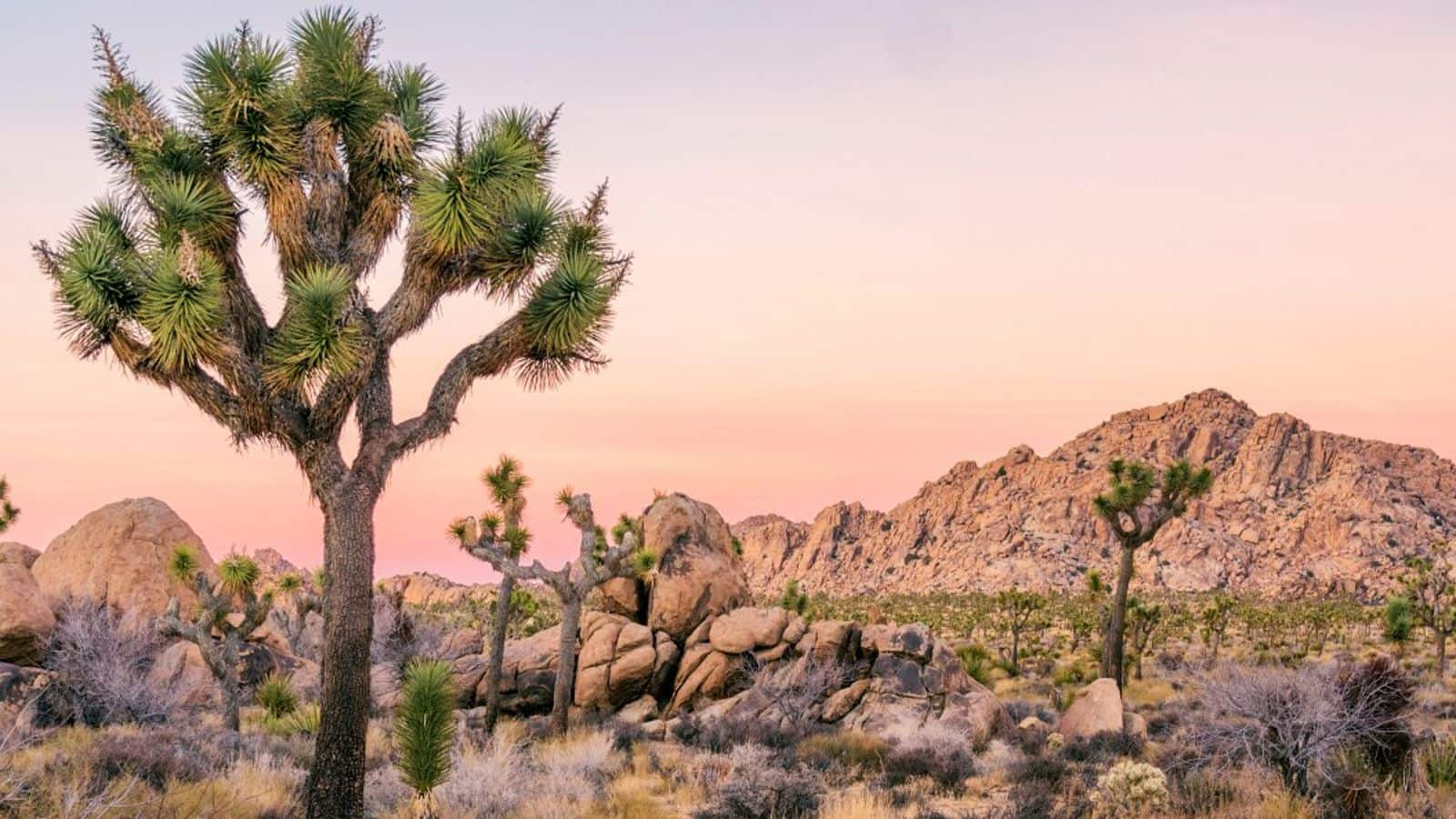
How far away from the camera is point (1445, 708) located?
24.9 metres

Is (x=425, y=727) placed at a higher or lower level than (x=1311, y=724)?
higher

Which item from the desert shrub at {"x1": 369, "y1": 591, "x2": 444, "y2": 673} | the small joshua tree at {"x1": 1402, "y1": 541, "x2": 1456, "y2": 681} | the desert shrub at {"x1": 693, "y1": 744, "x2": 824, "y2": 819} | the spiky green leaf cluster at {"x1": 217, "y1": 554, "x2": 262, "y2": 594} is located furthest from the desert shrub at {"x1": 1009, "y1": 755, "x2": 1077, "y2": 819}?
the small joshua tree at {"x1": 1402, "y1": 541, "x2": 1456, "y2": 681}

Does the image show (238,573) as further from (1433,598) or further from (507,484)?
(1433,598)

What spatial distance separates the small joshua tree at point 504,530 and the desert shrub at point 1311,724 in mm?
14292

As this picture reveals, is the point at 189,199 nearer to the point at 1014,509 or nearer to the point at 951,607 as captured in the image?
the point at 951,607

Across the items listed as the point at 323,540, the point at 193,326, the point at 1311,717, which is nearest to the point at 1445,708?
the point at 1311,717

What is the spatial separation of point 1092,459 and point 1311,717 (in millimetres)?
166484

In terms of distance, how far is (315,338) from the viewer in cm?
1016

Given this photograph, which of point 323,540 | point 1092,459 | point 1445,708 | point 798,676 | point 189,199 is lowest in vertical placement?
→ point 1445,708

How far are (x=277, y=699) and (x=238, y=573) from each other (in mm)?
3207

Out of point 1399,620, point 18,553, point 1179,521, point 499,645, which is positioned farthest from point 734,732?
point 1179,521

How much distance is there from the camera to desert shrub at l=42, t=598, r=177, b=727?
61.3 feet

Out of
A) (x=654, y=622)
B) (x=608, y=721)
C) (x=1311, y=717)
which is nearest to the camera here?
(x=1311, y=717)

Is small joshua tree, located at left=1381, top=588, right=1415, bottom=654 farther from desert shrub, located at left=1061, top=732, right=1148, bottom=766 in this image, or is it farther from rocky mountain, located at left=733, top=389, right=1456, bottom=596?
rocky mountain, located at left=733, top=389, right=1456, bottom=596
